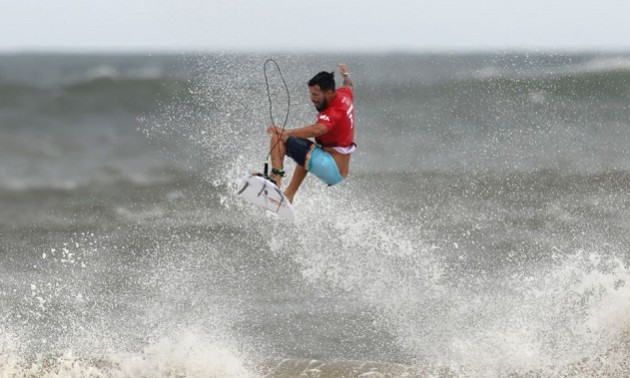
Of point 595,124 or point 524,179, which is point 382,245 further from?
point 595,124

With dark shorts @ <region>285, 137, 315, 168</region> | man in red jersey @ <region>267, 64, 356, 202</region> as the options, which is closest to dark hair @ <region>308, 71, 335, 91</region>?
man in red jersey @ <region>267, 64, 356, 202</region>

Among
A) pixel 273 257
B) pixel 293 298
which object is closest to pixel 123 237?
pixel 273 257

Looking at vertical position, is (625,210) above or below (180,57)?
below

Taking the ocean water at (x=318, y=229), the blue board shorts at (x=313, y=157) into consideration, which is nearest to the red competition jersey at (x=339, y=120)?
the blue board shorts at (x=313, y=157)

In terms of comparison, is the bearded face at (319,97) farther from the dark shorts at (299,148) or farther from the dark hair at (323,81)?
the dark shorts at (299,148)

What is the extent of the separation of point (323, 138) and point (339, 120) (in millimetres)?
337

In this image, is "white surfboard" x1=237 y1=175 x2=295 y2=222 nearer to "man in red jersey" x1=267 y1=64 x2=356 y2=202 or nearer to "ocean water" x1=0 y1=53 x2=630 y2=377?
"man in red jersey" x1=267 y1=64 x2=356 y2=202

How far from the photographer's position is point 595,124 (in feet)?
63.1

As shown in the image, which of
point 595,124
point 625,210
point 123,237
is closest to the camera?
point 123,237

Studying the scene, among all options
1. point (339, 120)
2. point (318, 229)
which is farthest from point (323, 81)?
point (318, 229)

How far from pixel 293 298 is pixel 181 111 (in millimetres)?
8942

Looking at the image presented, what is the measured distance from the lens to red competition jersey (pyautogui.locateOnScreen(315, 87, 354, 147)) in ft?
30.4

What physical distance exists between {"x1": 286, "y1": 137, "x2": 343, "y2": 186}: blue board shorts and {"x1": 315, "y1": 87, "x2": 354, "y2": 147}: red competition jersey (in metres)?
0.14

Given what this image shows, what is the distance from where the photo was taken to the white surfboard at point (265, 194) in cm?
905
